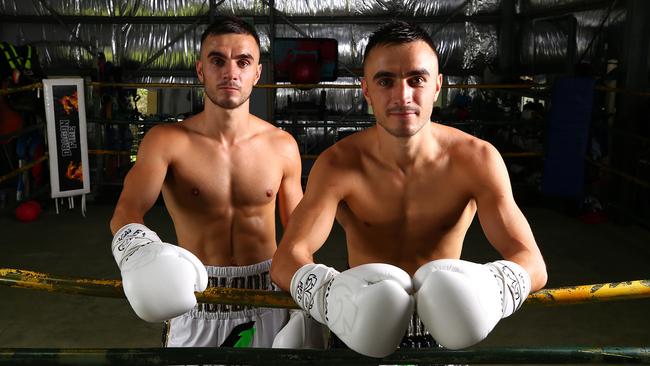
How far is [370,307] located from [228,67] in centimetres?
124

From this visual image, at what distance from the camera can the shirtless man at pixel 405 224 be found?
117 cm

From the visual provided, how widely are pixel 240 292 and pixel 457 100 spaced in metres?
8.56

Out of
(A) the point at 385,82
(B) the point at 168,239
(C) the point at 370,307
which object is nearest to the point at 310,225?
(A) the point at 385,82

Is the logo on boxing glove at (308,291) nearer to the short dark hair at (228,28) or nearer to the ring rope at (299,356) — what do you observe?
the ring rope at (299,356)

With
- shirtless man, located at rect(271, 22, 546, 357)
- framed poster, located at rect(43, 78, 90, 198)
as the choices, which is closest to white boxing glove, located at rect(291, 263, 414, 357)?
shirtless man, located at rect(271, 22, 546, 357)

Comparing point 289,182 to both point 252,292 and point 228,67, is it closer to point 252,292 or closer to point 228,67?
point 228,67

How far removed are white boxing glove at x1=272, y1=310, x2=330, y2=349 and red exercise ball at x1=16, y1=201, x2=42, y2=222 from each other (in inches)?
183

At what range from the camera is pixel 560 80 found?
20.2ft

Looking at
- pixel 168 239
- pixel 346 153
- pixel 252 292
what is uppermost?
pixel 346 153

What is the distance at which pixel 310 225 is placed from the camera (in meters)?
1.70

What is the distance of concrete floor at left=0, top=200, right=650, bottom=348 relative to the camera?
141 inches

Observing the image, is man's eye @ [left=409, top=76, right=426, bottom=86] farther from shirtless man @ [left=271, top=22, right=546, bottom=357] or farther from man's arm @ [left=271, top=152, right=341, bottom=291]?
man's arm @ [left=271, top=152, right=341, bottom=291]

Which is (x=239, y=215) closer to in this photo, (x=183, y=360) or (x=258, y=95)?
(x=183, y=360)

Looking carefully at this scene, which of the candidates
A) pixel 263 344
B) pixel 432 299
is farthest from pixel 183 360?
pixel 263 344
